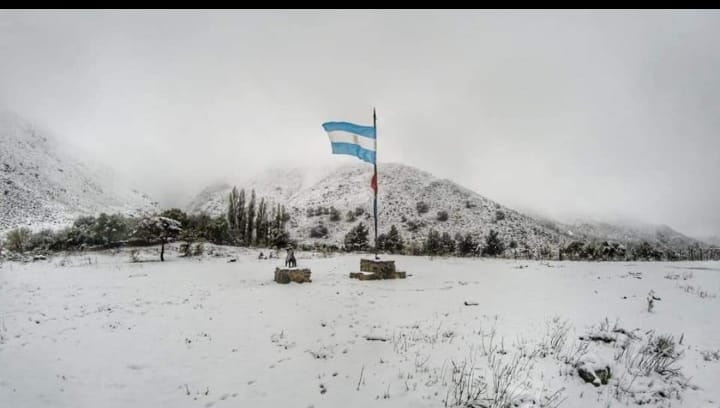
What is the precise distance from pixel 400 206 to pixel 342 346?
190 feet

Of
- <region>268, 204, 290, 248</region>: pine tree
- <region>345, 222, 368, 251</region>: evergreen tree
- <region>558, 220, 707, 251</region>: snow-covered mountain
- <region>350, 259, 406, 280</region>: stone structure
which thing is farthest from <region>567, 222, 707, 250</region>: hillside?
<region>350, 259, 406, 280</region>: stone structure

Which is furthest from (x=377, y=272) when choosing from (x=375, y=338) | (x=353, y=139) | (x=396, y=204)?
(x=396, y=204)

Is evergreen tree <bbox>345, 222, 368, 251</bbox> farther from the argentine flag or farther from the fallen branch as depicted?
the fallen branch

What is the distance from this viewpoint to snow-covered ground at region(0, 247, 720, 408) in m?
4.48

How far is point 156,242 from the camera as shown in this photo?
25797 mm

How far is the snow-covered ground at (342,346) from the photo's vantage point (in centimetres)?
448

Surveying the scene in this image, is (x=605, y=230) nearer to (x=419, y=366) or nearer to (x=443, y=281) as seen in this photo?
(x=443, y=281)

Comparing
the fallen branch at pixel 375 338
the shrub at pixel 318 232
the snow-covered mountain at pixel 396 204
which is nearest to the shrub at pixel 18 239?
the fallen branch at pixel 375 338

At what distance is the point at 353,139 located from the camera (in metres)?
13.9

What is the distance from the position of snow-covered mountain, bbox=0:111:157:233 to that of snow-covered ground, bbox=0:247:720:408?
194 inches

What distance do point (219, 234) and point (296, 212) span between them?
31.8 m

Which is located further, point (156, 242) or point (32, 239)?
point (156, 242)

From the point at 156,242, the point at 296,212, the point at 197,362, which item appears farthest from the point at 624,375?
the point at 296,212

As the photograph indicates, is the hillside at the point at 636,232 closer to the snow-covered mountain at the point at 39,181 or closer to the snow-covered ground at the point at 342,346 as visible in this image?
the snow-covered ground at the point at 342,346
